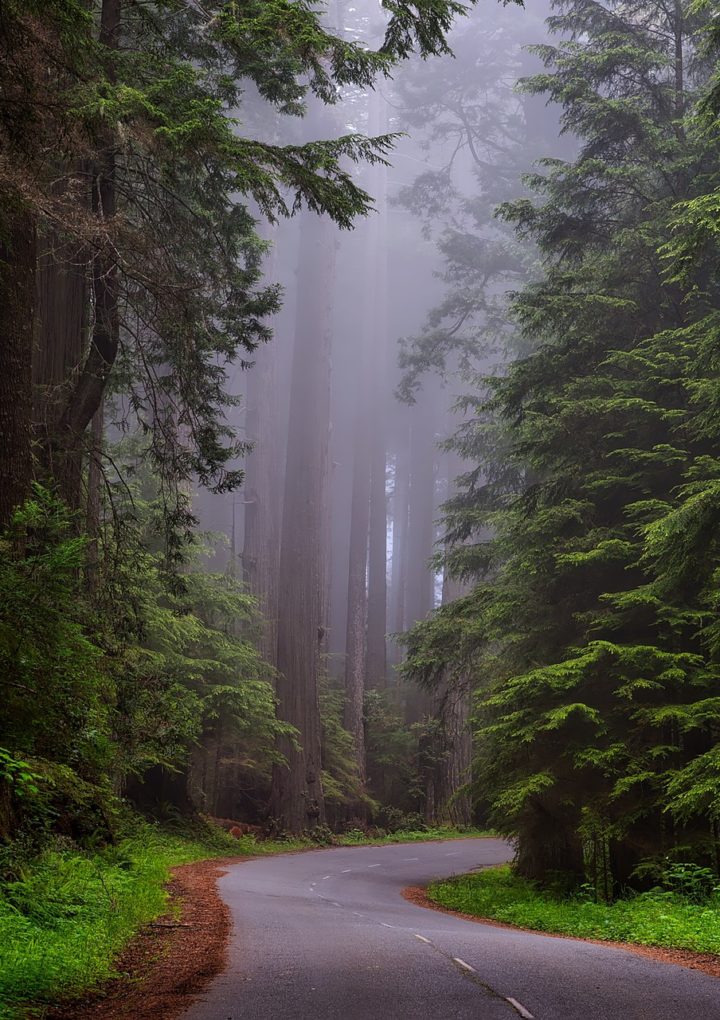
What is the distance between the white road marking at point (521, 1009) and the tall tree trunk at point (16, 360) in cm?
621

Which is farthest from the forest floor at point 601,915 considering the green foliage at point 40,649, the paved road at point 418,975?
the green foliage at point 40,649

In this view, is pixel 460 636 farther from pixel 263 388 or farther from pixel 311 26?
pixel 263 388

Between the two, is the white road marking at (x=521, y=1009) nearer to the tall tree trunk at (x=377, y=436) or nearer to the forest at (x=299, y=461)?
the forest at (x=299, y=461)

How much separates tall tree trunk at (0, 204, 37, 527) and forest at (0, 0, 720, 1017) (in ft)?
0.10

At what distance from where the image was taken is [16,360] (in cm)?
946

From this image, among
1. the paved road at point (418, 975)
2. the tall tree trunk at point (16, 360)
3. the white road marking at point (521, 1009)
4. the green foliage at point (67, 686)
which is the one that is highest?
the tall tree trunk at point (16, 360)

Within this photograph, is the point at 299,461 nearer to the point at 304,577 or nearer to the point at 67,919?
the point at 304,577

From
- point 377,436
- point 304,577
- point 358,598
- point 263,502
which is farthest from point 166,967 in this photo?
point 377,436

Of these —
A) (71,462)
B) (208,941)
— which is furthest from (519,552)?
(208,941)

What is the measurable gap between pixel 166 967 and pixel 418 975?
1.95 metres

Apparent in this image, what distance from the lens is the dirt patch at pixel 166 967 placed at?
18.8 ft

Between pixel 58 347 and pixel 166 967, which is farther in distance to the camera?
pixel 58 347

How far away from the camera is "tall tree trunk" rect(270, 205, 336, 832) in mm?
24578

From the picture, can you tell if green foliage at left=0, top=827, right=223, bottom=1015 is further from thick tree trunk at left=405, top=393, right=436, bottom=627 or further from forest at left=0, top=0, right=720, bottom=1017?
thick tree trunk at left=405, top=393, right=436, bottom=627
